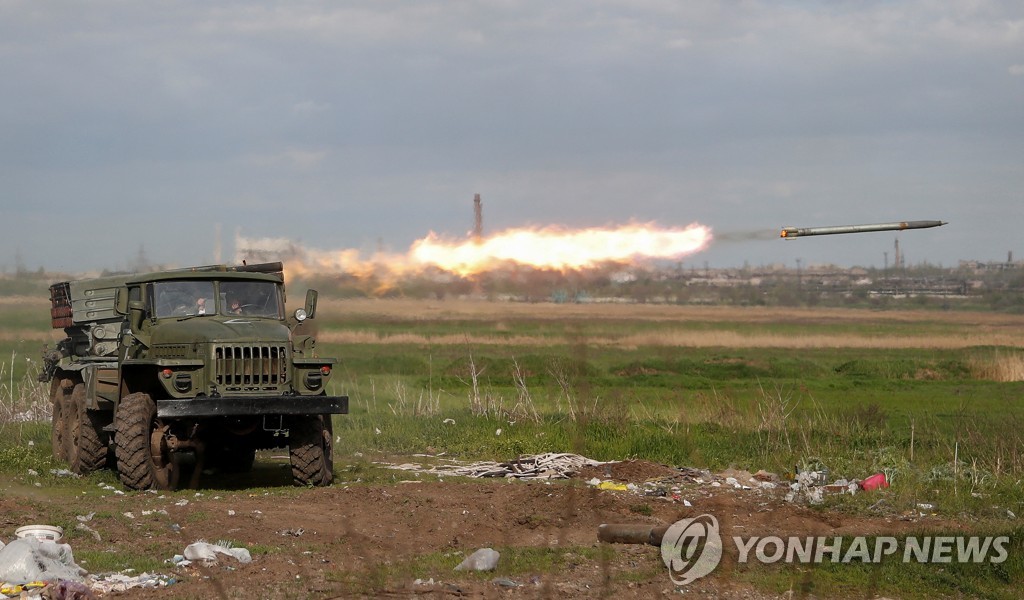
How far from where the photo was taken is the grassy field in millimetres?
16359

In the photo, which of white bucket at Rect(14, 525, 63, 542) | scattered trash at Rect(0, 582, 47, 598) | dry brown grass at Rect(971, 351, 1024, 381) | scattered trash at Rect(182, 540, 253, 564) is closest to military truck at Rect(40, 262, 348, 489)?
white bucket at Rect(14, 525, 63, 542)

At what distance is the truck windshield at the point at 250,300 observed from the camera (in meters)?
16.3

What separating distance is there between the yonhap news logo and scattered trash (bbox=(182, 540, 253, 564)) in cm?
356

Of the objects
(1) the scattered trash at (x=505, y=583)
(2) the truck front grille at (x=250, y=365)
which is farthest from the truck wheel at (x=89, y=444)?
(1) the scattered trash at (x=505, y=583)

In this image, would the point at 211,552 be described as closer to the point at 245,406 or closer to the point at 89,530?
the point at 89,530

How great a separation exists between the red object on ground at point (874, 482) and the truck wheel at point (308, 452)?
6.68 meters

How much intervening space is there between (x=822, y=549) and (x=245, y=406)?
6980 millimetres

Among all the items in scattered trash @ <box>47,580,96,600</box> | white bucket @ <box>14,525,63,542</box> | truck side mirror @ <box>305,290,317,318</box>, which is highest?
truck side mirror @ <box>305,290,317,318</box>

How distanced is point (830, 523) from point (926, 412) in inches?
555

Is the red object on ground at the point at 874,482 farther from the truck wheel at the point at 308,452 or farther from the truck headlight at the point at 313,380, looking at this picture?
the truck headlight at the point at 313,380

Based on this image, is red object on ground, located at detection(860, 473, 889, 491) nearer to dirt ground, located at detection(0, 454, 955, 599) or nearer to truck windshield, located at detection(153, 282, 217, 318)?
dirt ground, located at detection(0, 454, 955, 599)

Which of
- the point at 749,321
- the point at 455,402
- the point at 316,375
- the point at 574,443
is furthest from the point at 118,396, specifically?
the point at 749,321

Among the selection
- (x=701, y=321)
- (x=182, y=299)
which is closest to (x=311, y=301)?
(x=182, y=299)

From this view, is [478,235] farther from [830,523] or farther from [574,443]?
[830,523]
